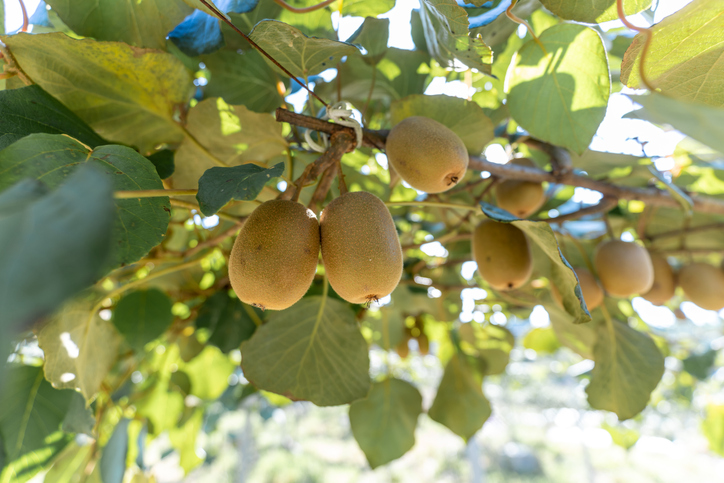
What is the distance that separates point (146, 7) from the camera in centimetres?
53

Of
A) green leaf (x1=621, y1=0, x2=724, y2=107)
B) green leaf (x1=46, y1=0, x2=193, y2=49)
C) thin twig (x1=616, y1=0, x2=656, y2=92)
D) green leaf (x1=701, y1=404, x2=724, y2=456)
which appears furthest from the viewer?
green leaf (x1=701, y1=404, x2=724, y2=456)

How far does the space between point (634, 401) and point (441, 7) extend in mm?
768

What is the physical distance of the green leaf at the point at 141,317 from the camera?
764 mm

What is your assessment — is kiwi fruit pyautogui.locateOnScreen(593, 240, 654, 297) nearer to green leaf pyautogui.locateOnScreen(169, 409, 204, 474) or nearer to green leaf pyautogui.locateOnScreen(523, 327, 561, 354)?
green leaf pyautogui.locateOnScreen(523, 327, 561, 354)

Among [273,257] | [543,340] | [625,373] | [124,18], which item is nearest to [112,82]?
[124,18]

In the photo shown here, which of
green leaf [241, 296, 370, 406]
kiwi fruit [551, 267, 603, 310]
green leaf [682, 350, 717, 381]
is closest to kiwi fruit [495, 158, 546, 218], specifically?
kiwi fruit [551, 267, 603, 310]

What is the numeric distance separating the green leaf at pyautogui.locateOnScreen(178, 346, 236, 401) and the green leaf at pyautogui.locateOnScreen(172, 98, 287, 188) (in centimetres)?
70

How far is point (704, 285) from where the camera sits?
98cm

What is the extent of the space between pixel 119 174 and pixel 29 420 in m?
0.59

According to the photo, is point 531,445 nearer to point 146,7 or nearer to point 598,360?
point 598,360

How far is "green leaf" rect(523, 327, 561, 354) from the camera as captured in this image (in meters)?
1.48

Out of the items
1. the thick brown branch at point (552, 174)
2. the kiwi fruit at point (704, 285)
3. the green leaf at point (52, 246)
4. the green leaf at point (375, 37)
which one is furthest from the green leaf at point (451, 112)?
the kiwi fruit at point (704, 285)

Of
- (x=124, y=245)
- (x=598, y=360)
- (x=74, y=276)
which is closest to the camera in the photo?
(x=74, y=276)

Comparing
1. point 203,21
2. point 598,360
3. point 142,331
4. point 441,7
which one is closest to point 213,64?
point 203,21
